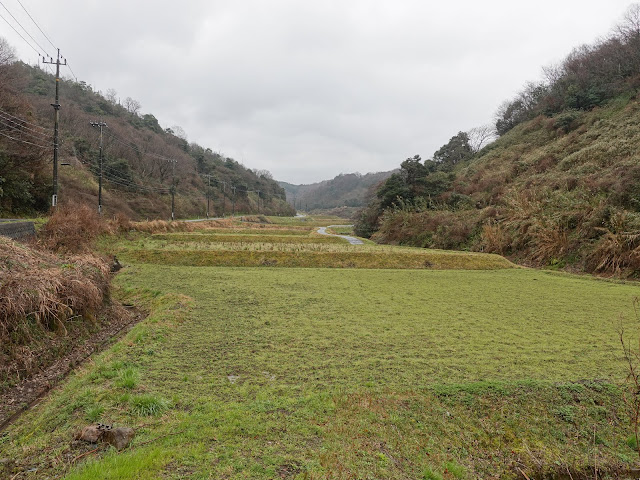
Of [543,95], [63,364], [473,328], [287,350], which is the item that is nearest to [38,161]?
[63,364]

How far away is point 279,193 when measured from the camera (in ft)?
385

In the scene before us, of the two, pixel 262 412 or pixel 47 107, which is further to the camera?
pixel 47 107

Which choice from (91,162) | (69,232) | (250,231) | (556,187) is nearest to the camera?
(69,232)

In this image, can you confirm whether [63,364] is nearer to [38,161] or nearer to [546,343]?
[546,343]

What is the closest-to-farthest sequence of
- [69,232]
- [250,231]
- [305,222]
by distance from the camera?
[69,232] < [250,231] < [305,222]

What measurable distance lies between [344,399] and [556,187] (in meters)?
23.7

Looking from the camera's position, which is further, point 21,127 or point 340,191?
point 340,191

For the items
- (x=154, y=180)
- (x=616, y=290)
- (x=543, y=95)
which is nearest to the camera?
(x=616, y=290)

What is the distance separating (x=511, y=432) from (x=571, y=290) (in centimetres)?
941

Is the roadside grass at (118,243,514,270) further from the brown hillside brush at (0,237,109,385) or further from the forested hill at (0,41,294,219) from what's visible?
the forested hill at (0,41,294,219)

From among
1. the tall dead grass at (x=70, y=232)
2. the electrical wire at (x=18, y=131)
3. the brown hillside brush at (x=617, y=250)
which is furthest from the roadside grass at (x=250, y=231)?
the brown hillside brush at (x=617, y=250)

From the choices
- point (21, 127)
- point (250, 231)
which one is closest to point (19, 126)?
point (21, 127)

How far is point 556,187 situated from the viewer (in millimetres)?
22141

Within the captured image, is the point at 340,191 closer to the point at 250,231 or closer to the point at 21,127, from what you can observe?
the point at 250,231
